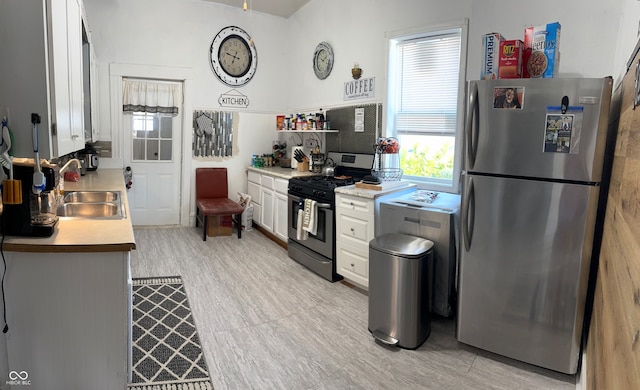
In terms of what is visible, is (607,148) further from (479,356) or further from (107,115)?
(107,115)

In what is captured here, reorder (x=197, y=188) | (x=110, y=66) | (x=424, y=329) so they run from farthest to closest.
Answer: (x=197, y=188) < (x=110, y=66) < (x=424, y=329)

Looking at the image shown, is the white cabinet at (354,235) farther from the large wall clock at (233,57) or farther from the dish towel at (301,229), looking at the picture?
the large wall clock at (233,57)

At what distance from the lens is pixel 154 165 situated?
5621mm

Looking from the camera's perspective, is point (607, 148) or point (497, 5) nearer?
point (607, 148)

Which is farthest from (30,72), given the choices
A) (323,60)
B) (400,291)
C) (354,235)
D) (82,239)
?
(323,60)

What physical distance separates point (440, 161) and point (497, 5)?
1332mm

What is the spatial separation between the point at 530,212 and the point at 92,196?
3.17 meters

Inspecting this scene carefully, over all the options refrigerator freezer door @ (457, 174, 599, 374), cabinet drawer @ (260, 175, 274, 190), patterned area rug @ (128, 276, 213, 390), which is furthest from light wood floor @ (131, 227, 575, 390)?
cabinet drawer @ (260, 175, 274, 190)

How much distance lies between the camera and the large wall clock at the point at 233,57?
5711mm

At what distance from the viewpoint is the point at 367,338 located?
2.85m

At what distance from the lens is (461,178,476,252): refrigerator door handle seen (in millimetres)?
2553

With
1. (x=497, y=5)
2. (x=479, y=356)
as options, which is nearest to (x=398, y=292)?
(x=479, y=356)

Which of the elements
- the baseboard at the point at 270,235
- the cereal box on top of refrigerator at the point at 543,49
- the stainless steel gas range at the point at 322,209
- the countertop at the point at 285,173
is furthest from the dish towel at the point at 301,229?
the cereal box on top of refrigerator at the point at 543,49

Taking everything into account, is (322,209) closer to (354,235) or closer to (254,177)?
(354,235)
